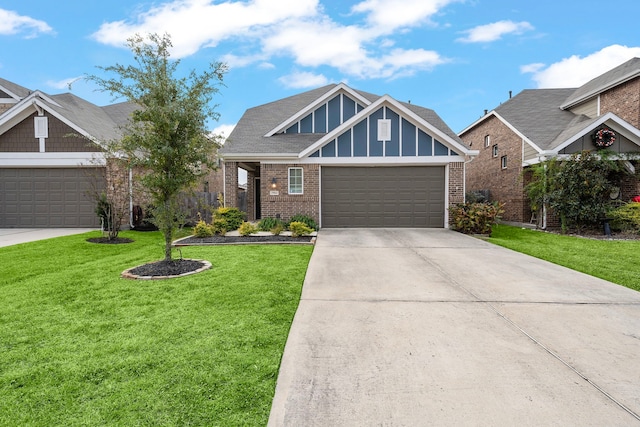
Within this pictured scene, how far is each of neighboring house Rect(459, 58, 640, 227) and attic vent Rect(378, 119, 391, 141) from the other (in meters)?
6.55

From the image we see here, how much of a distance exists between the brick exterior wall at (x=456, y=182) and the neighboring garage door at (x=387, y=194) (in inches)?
11.8

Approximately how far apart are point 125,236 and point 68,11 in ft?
25.4

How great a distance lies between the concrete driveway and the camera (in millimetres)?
2312

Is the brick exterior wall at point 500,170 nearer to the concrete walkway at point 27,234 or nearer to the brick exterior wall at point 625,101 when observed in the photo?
the brick exterior wall at point 625,101

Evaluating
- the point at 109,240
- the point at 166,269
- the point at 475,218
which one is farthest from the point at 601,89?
the point at 109,240

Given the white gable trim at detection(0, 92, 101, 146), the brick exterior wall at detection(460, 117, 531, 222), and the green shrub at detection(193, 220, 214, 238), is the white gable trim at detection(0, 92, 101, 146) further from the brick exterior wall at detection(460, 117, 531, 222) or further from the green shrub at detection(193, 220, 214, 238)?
the brick exterior wall at detection(460, 117, 531, 222)

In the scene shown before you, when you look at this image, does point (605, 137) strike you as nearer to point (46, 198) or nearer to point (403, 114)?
point (403, 114)

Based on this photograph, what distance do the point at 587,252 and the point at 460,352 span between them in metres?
8.07

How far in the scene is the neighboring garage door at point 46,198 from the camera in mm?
13250

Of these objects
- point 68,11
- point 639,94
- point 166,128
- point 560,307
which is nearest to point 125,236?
point 166,128

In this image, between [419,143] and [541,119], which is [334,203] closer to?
[419,143]

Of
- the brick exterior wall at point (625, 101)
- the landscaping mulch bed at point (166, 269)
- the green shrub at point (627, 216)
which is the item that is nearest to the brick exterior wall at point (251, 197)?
the landscaping mulch bed at point (166, 269)

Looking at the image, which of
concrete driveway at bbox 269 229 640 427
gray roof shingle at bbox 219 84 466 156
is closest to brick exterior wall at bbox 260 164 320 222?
gray roof shingle at bbox 219 84 466 156

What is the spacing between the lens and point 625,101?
1545cm
